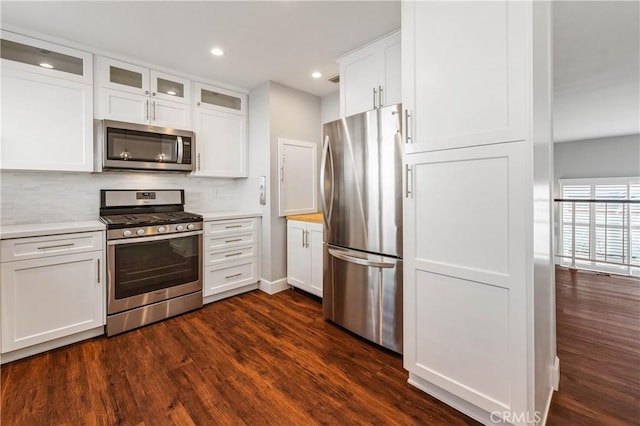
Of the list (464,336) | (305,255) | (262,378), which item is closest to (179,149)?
(305,255)

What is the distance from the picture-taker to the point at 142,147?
2.79 m

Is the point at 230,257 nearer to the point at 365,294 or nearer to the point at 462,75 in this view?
the point at 365,294

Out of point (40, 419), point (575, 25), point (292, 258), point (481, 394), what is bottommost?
point (40, 419)

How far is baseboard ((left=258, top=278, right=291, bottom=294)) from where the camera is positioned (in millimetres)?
3371

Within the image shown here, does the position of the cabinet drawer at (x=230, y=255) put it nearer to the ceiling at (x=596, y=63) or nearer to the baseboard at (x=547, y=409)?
the baseboard at (x=547, y=409)

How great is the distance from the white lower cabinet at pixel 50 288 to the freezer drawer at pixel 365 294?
194 centimetres

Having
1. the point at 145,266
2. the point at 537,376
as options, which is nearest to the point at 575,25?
the point at 537,376

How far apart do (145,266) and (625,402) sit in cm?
353

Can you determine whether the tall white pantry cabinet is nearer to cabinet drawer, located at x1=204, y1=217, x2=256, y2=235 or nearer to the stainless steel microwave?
cabinet drawer, located at x1=204, y1=217, x2=256, y2=235

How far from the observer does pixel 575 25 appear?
2.17 m

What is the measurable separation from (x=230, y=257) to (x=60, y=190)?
5.45 feet

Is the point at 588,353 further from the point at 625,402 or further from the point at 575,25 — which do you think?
the point at 575,25

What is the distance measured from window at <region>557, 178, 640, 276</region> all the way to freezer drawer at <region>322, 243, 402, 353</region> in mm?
5316

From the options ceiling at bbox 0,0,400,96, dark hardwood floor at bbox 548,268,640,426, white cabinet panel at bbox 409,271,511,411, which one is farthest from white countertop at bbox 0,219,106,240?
dark hardwood floor at bbox 548,268,640,426
